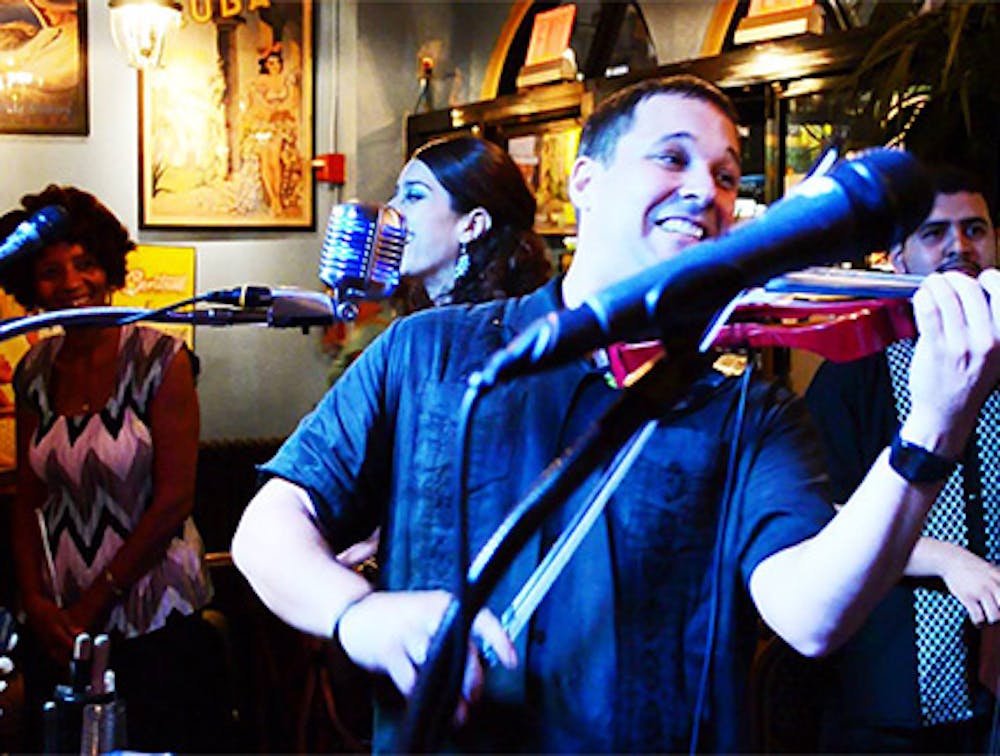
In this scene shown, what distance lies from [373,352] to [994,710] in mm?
1355

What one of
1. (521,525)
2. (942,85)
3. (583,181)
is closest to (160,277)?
(942,85)

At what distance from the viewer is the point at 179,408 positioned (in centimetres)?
312

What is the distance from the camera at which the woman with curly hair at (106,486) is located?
304 cm

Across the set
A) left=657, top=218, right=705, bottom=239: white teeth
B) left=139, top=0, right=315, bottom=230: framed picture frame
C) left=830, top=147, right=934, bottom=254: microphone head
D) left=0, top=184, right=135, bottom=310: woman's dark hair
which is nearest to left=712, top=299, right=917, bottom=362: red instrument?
left=657, top=218, right=705, bottom=239: white teeth

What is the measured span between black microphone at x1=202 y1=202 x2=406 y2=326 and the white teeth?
11.1 inches

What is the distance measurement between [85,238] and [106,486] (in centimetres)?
54

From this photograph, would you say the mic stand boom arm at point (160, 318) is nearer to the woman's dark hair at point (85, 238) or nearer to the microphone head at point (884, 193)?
the microphone head at point (884, 193)

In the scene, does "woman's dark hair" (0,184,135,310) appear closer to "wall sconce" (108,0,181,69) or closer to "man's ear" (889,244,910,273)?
"man's ear" (889,244,910,273)

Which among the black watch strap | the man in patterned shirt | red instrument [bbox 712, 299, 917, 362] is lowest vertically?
the man in patterned shirt

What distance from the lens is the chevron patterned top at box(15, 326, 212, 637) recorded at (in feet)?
9.93

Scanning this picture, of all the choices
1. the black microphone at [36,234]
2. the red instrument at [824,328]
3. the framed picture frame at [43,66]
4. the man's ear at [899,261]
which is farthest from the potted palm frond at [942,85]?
the framed picture frame at [43,66]

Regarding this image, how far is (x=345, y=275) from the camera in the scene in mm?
1421

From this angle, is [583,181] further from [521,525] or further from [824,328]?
[521,525]

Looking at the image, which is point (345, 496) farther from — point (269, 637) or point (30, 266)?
point (269, 637)
